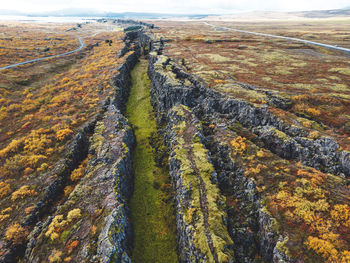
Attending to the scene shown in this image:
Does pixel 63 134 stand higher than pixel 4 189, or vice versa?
pixel 63 134

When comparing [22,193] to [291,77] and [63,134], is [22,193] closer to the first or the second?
[63,134]

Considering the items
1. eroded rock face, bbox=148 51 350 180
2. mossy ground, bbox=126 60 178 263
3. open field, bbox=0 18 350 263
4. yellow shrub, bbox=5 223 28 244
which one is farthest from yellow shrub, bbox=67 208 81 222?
eroded rock face, bbox=148 51 350 180

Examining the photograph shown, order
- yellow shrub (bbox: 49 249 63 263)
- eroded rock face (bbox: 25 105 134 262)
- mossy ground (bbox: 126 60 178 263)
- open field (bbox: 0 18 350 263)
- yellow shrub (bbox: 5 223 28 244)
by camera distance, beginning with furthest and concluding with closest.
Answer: mossy ground (bbox: 126 60 178 263) < yellow shrub (bbox: 5 223 28 244) < open field (bbox: 0 18 350 263) < eroded rock face (bbox: 25 105 134 262) < yellow shrub (bbox: 49 249 63 263)

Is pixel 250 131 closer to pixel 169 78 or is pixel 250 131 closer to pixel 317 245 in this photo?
pixel 317 245

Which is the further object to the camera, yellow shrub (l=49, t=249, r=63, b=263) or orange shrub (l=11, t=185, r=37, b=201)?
orange shrub (l=11, t=185, r=37, b=201)

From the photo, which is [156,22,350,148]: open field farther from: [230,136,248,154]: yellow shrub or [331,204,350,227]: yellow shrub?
[230,136,248,154]: yellow shrub

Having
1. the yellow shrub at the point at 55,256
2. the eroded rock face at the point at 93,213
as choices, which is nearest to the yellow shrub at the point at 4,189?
the eroded rock face at the point at 93,213

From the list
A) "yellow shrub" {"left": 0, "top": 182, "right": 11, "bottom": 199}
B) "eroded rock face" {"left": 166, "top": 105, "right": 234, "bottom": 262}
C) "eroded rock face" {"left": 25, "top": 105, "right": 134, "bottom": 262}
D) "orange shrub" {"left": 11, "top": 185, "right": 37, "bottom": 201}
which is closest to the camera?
"eroded rock face" {"left": 166, "top": 105, "right": 234, "bottom": 262}

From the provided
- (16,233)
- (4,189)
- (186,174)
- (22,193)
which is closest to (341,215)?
(186,174)

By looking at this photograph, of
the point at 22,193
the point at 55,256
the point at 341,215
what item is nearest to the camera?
the point at 55,256
